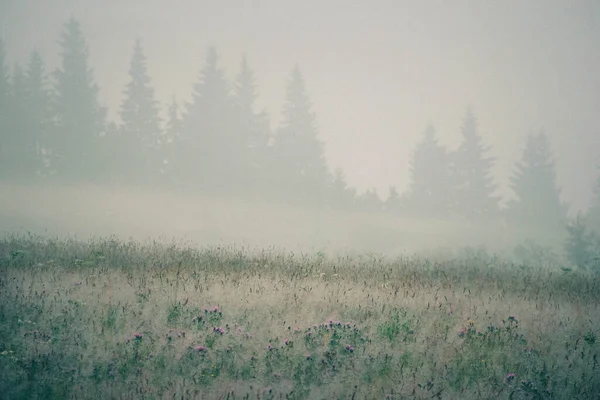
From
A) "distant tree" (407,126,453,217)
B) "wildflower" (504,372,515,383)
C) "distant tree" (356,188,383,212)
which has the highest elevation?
"distant tree" (407,126,453,217)

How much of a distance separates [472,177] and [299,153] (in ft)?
71.2

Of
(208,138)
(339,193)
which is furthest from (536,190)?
(208,138)

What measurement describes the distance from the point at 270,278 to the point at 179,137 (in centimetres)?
3413

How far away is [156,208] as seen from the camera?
3491 centimetres

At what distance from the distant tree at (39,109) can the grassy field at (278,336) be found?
114 ft

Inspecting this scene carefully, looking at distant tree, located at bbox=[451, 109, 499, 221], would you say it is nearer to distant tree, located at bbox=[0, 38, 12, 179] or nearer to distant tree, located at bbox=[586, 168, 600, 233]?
distant tree, located at bbox=[586, 168, 600, 233]

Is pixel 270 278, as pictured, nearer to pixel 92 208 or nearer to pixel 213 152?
pixel 92 208

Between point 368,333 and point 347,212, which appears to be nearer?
point 368,333

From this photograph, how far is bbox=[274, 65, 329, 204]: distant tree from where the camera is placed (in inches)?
1636

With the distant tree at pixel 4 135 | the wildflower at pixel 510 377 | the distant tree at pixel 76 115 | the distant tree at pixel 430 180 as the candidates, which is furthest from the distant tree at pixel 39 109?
the wildflower at pixel 510 377

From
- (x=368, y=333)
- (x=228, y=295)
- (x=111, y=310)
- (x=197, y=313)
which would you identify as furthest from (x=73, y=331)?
(x=368, y=333)

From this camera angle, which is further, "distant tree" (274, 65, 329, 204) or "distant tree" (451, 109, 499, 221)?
"distant tree" (451, 109, 499, 221)

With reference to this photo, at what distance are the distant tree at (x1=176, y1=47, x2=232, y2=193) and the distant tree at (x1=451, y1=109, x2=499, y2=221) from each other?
88.4ft

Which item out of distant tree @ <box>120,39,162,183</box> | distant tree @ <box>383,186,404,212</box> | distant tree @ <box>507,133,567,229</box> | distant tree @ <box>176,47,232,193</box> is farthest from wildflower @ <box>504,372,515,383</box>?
distant tree @ <box>507,133,567,229</box>
